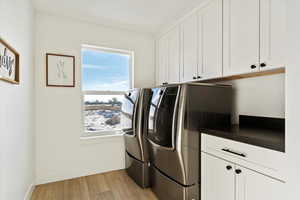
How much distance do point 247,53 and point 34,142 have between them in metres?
2.77

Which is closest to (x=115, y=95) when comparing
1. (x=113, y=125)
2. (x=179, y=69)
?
(x=113, y=125)

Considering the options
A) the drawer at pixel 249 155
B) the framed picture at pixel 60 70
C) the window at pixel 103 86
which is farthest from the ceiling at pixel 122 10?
the drawer at pixel 249 155

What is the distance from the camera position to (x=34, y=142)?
2.24 m

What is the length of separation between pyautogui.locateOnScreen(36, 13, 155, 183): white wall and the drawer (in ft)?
5.77

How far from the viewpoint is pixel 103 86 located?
2.76 meters

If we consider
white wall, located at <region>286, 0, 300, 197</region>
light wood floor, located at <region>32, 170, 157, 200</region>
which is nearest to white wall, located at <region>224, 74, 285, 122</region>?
white wall, located at <region>286, 0, 300, 197</region>

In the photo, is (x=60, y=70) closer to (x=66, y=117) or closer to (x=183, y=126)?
(x=66, y=117)

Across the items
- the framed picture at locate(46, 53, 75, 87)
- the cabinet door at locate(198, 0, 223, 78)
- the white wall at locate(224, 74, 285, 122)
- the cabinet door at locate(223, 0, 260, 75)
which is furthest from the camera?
the framed picture at locate(46, 53, 75, 87)

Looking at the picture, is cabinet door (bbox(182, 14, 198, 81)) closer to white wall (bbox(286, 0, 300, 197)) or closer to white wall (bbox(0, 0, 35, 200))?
white wall (bbox(286, 0, 300, 197))

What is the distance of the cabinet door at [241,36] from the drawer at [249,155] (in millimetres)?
696

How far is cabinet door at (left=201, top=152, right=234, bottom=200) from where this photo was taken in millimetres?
1329

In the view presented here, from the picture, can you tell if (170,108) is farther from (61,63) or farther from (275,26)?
(61,63)

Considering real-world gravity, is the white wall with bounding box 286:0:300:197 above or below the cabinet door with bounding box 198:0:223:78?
below

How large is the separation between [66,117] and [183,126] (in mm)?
1793
